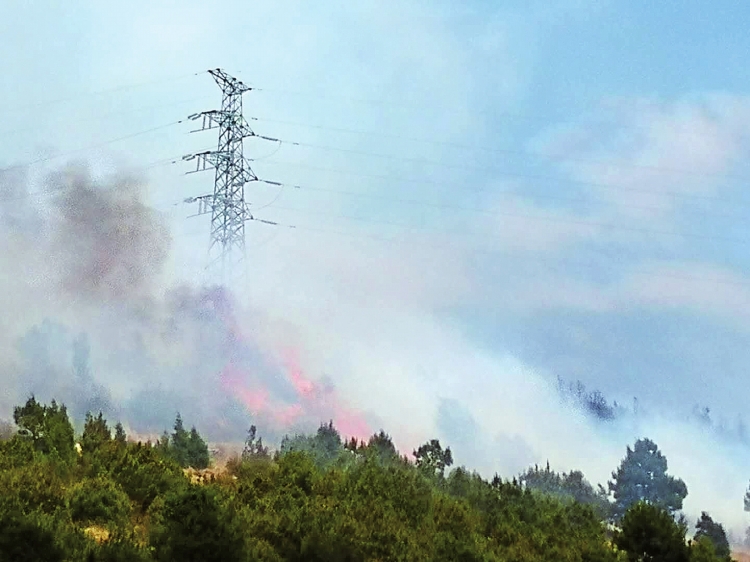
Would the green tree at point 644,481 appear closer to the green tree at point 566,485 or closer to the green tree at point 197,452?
the green tree at point 566,485

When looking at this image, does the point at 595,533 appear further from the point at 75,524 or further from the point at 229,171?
the point at 229,171

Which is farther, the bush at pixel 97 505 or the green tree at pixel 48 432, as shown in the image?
the green tree at pixel 48 432

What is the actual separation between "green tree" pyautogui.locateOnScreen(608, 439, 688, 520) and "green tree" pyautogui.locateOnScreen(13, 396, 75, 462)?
45.6 metres

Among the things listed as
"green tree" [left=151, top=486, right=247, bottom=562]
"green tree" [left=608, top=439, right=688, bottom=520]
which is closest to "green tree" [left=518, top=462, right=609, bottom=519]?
"green tree" [left=608, top=439, right=688, bottom=520]

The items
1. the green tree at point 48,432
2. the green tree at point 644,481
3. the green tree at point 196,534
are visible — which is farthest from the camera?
the green tree at point 644,481

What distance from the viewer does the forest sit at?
18375 millimetres

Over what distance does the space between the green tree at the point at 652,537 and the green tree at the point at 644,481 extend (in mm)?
42833

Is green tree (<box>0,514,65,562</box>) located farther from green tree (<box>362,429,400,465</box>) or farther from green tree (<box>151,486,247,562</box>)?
green tree (<box>362,429,400,465</box>)

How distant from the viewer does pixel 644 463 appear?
68875mm

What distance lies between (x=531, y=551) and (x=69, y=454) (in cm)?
1517

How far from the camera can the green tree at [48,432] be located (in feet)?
99.3

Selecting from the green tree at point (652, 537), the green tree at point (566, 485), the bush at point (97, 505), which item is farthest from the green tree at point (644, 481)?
the bush at point (97, 505)

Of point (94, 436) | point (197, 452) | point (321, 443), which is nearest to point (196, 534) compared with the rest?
point (94, 436)

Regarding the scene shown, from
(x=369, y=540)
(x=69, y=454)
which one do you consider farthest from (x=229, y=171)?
(x=369, y=540)
